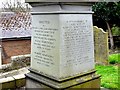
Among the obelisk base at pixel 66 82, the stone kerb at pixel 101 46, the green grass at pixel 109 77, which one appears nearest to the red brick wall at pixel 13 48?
the stone kerb at pixel 101 46

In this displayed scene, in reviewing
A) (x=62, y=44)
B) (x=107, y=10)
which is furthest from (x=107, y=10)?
(x=62, y=44)

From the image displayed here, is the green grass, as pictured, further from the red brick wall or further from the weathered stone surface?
the red brick wall

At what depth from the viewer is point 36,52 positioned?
173 inches

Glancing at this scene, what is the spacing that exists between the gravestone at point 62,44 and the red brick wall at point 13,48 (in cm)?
499

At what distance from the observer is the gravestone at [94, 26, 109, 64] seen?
823 centimetres

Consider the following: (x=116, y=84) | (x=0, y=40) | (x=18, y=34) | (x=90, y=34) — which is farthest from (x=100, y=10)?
(x=90, y=34)

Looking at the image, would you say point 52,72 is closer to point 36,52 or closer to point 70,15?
point 36,52

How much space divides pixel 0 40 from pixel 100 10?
5.22m

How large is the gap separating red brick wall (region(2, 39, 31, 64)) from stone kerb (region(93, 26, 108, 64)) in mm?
3218

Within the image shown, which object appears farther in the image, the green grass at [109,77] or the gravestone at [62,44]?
the green grass at [109,77]

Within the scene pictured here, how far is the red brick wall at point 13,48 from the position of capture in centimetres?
923

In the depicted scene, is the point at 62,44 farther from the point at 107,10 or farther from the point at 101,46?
the point at 107,10

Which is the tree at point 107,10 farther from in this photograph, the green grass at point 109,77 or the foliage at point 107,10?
the green grass at point 109,77

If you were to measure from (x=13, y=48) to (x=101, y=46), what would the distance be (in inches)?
147
